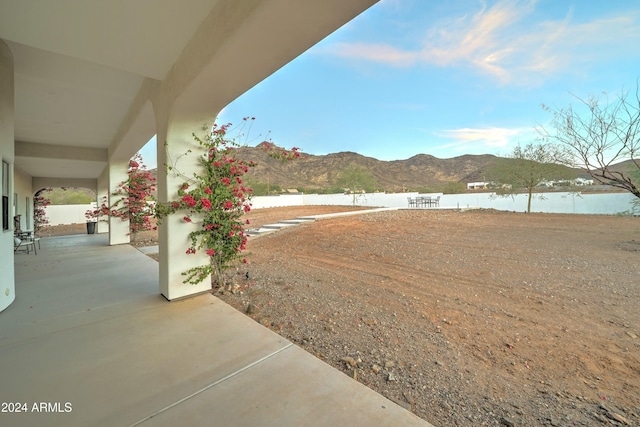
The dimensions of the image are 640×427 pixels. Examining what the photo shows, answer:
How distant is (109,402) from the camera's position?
1.54 m

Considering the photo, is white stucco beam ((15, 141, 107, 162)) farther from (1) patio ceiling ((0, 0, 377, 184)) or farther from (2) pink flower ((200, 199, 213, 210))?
(2) pink flower ((200, 199, 213, 210))

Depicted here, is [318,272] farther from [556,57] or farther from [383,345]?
[556,57]

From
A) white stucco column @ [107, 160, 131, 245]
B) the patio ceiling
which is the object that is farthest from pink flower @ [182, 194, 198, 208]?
white stucco column @ [107, 160, 131, 245]

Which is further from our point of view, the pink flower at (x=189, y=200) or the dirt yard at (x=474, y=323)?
the pink flower at (x=189, y=200)

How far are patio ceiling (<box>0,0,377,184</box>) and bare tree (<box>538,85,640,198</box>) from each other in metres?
2.73

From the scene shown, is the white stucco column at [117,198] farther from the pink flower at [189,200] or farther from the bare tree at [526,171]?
the bare tree at [526,171]

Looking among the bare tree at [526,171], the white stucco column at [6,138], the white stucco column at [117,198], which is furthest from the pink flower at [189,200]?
the bare tree at [526,171]

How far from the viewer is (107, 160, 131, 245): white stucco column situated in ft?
23.2

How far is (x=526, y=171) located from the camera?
13.4 m

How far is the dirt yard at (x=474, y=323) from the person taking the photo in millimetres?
1651

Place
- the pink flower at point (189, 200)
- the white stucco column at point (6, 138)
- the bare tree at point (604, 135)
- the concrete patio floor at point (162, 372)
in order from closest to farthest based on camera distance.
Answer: the concrete patio floor at point (162, 372)
the bare tree at point (604, 135)
the white stucco column at point (6, 138)
the pink flower at point (189, 200)

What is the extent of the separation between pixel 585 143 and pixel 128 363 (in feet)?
15.7

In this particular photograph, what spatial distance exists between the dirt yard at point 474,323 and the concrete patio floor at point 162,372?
11.5 inches

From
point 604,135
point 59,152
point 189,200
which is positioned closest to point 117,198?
point 59,152
